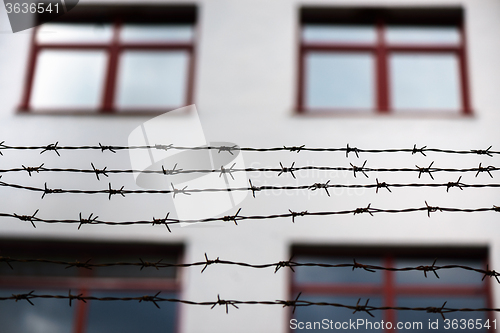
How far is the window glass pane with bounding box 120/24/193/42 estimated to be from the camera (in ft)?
27.1

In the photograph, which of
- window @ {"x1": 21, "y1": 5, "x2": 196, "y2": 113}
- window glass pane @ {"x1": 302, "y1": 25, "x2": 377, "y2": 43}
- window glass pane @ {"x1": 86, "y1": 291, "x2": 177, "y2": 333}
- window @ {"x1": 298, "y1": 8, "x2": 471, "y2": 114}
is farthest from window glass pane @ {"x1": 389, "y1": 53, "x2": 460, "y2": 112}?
window glass pane @ {"x1": 86, "y1": 291, "x2": 177, "y2": 333}

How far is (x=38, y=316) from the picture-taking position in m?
6.68

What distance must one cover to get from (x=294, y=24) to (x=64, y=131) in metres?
3.20

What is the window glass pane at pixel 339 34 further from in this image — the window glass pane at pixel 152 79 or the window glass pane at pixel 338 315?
the window glass pane at pixel 338 315

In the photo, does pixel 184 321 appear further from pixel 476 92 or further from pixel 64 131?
pixel 476 92

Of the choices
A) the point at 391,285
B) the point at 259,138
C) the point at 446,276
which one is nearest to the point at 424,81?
the point at 259,138

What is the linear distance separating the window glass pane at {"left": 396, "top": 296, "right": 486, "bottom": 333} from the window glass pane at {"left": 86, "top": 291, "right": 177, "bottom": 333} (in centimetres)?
251

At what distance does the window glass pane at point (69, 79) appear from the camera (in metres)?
7.89

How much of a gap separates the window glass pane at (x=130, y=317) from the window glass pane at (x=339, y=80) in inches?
123

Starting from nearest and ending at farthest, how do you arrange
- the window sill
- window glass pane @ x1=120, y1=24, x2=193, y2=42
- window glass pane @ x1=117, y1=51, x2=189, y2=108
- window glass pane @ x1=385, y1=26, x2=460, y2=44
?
the window sill → window glass pane @ x1=117, y1=51, x2=189, y2=108 → window glass pane @ x1=385, y1=26, x2=460, y2=44 → window glass pane @ x1=120, y1=24, x2=193, y2=42

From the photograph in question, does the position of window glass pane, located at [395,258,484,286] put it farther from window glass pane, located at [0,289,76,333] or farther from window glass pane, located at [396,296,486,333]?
window glass pane, located at [0,289,76,333]

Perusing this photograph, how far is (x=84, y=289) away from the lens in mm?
6805

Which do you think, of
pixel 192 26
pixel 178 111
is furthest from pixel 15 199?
pixel 192 26

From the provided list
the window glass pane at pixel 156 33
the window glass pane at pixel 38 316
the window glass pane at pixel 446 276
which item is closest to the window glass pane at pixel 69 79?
the window glass pane at pixel 156 33
